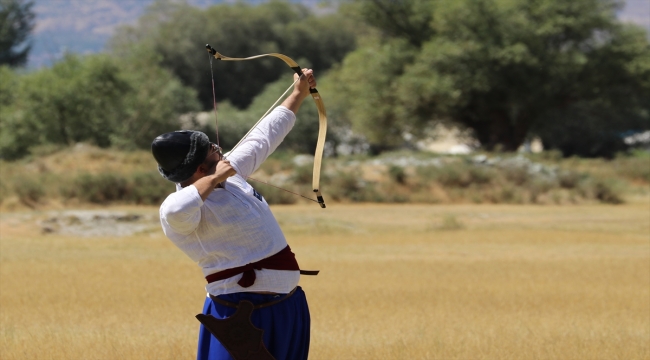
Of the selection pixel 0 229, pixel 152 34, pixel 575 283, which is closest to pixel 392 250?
pixel 575 283

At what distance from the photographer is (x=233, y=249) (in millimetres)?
4730

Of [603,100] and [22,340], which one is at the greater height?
[603,100]

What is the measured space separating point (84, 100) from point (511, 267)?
Answer: 3662 centimetres

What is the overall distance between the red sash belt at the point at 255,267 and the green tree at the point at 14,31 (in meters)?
99.4

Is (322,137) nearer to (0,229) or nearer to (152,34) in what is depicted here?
(0,229)

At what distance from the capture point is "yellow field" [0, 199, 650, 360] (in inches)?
334

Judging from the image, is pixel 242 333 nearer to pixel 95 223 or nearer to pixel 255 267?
pixel 255 267

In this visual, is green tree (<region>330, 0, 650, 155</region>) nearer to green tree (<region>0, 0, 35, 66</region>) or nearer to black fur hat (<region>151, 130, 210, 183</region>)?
black fur hat (<region>151, 130, 210, 183</region>)

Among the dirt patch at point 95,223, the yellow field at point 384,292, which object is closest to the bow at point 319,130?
the yellow field at point 384,292

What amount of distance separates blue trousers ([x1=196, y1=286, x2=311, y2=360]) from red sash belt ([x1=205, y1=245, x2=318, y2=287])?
4.0 inches

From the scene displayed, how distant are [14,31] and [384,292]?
94.8 metres

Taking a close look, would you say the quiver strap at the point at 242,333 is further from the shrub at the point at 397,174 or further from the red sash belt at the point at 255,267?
the shrub at the point at 397,174

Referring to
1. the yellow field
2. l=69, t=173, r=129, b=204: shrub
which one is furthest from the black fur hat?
l=69, t=173, r=129, b=204: shrub

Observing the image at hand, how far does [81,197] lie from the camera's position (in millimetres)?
31531
